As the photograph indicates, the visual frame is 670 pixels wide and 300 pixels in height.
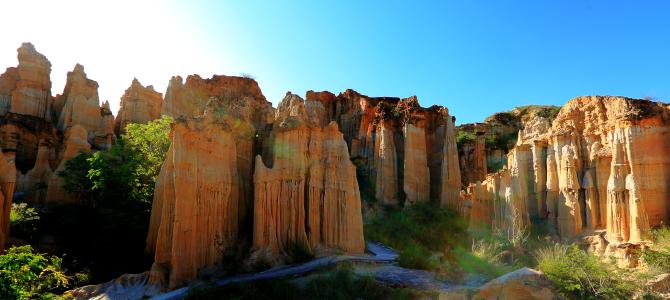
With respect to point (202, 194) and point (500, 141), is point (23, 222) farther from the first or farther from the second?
point (500, 141)

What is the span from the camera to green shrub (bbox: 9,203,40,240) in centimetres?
2448

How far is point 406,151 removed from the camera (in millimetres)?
38562

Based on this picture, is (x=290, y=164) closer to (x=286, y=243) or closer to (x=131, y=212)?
(x=286, y=243)

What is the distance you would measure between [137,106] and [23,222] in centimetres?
2273

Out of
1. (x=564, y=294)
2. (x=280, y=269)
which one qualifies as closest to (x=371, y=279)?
(x=280, y=269)

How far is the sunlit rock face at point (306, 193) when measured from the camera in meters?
20.7

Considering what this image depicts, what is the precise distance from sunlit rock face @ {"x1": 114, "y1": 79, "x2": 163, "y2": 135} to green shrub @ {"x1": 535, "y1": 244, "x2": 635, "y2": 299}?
36897mm

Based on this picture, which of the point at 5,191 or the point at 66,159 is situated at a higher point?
the point at 66,159

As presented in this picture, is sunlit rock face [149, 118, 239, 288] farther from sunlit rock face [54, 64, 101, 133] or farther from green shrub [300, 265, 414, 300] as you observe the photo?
sunlit rock face [54, 64, 101, 133]

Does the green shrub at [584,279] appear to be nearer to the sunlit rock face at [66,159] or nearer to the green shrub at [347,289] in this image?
the green shrub at [347,289]

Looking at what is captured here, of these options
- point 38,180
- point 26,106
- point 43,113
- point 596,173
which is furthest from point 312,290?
point 43,113

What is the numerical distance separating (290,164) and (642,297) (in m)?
13.2

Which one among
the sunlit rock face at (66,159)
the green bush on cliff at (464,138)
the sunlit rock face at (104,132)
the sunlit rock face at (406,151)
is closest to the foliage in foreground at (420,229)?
the sunlit rock face at (406,151)

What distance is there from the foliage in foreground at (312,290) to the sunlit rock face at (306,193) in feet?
11.5
